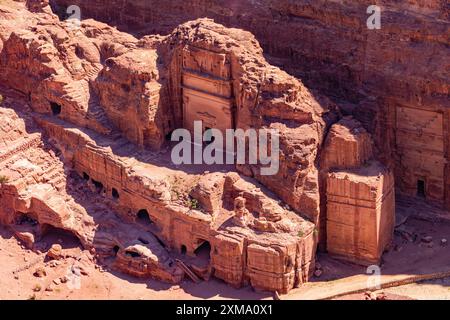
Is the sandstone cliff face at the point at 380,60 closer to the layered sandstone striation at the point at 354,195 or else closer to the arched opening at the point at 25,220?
the layered sandstone striation at the point at 354,195

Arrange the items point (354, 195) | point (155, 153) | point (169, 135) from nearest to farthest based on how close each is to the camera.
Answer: point (354, 195)
point (155, 153)
point (169, 135)

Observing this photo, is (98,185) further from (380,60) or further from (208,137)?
(380,60)

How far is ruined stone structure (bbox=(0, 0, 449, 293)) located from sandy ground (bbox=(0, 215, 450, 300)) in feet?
1.60

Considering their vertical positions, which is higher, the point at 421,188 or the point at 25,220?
the point at 421,188

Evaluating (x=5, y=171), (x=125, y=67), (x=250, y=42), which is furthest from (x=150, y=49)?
(x=5, y=171)

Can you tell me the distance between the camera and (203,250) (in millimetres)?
42344

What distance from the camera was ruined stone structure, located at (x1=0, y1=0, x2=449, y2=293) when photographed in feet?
135

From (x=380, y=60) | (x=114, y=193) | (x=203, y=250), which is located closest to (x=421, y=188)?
(x=380, y=60)

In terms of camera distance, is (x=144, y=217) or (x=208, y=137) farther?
(x=208, y=137)

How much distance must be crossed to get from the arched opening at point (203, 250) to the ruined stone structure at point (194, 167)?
0.06 metres

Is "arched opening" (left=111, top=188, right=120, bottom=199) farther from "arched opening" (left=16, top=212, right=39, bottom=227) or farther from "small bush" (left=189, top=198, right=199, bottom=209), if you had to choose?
"small bush" (left=189, top=198, right=199, bottom=209)

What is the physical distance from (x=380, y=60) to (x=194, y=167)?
28.9 ft

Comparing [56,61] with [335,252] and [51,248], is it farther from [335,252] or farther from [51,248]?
[335,252]

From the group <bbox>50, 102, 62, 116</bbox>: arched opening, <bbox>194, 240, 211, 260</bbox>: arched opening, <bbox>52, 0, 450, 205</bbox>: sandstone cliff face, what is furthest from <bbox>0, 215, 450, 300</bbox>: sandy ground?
<bbox>50, 102, 62, 116</bbox>: arched opening
